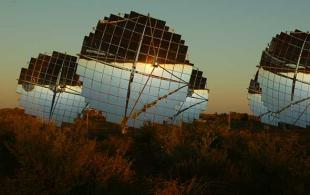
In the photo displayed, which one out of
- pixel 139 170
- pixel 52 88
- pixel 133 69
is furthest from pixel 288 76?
pixel 139 170

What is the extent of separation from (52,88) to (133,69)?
11.0 meters

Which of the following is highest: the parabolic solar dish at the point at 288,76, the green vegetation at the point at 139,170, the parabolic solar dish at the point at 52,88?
the parabolic solar dish at the point at 288,76

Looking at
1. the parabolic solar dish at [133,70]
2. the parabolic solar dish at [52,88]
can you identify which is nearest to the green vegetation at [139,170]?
the parabolic solar dish at [133,70]

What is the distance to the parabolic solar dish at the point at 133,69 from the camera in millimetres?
28375

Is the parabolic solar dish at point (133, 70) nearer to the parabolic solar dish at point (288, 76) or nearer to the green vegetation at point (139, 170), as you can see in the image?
the parabolic solar dish at point (288, 76)

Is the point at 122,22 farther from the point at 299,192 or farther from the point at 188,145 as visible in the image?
the point at 299,192

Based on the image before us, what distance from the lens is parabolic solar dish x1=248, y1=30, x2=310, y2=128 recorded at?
33781 mm

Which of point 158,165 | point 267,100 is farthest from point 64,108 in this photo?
point 158,165

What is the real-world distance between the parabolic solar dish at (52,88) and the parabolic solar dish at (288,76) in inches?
537

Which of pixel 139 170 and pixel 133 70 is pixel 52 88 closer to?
pixel 133 70

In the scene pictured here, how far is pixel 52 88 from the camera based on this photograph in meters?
37.7

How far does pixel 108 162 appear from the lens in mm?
12805

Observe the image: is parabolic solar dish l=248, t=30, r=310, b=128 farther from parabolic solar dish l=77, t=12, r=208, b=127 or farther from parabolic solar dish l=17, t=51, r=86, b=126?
parabolic solar dish l=17, t=51, r=86, b=126

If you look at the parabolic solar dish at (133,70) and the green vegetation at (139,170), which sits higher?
the parabolic solar dish at (133,70)
